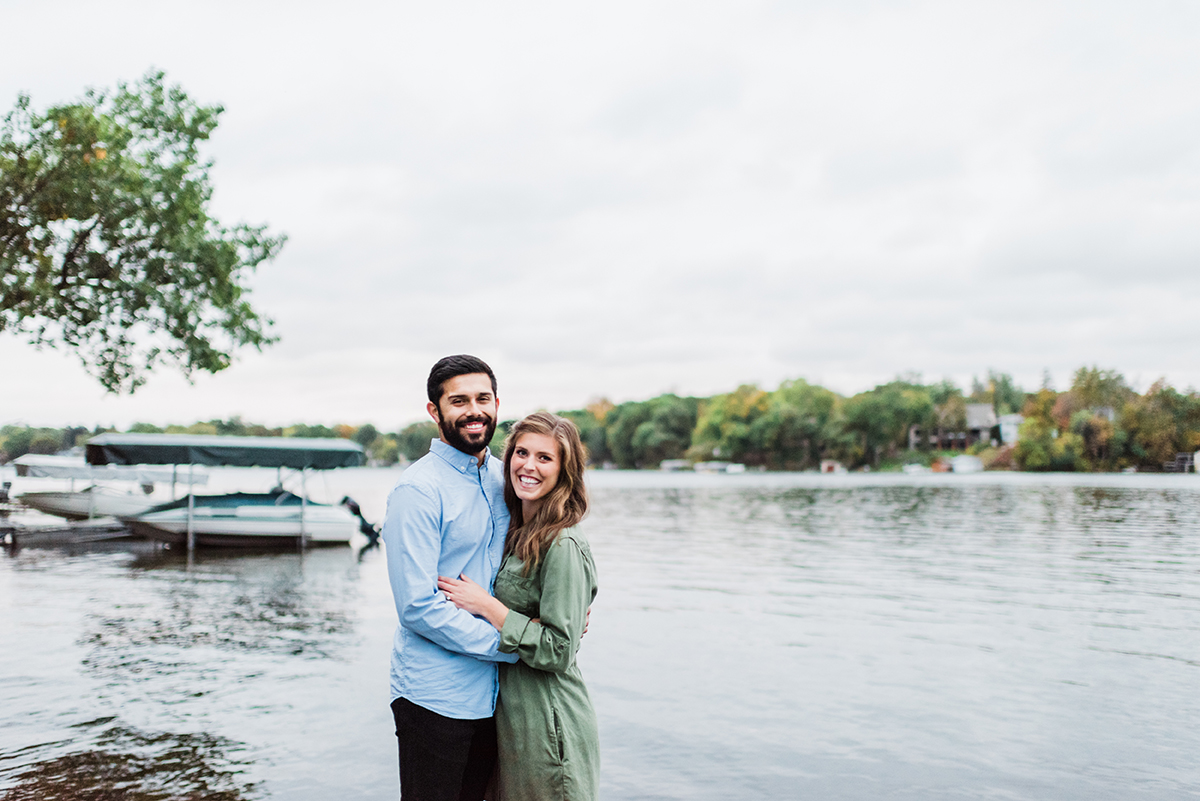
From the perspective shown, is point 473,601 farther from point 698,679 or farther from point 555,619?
point 698,679

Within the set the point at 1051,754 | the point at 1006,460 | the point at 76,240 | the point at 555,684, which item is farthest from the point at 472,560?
the point at 1006,460

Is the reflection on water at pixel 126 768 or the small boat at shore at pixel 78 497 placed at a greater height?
the small boat at shore at pixel 78 497

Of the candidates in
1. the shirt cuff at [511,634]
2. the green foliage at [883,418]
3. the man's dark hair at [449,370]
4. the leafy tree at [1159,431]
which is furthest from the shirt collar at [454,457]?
the green foliage at [883,418]

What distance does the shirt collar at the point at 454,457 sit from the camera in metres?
3.26

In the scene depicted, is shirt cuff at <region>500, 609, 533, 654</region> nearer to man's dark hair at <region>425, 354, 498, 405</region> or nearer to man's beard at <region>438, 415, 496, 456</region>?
man's beard at <region>438, 415, 496, 456</region>

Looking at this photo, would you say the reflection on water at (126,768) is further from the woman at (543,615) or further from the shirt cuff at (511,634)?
the shirt cuff at (511,634)

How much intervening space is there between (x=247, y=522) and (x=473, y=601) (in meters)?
23.0

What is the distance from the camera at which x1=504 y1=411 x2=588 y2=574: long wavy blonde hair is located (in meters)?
3.27

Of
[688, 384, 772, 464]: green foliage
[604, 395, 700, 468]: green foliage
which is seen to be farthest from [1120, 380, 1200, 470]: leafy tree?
[604, 395, 700, 468]: green foliage

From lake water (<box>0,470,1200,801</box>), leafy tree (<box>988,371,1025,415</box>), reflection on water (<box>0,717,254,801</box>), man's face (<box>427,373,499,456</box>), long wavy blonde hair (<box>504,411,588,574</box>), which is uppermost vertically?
leafy tree (<box>988,371,1025,415</box>)

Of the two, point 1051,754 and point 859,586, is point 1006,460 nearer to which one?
point 859,586

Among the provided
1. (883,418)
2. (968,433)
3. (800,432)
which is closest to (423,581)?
(800,432)

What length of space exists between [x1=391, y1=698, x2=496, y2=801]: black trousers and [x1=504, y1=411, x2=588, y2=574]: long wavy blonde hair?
60 cm

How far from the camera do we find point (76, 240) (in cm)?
1537
